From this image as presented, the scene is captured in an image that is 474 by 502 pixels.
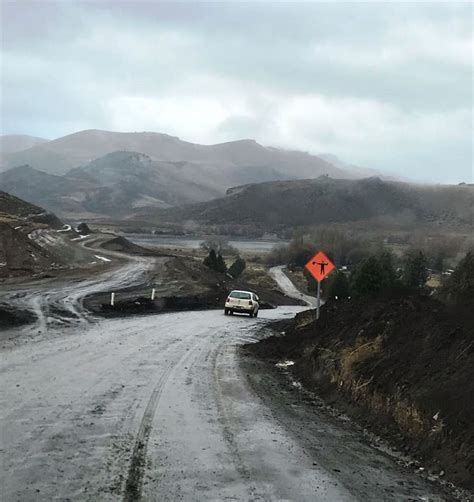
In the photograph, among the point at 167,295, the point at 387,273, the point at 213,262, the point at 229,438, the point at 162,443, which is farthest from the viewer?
the point at 213,262

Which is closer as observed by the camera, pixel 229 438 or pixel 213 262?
pixel 229 438

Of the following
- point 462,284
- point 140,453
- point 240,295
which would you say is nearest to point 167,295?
point 240,295

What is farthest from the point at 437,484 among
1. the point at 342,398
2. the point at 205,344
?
the point at 205,344

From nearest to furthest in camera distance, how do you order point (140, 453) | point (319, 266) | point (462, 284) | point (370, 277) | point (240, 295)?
1. point (140, 453)
2. point (462, 284)
3. point (319, 266)
4. point (240, 295)
5. point (370, 277)

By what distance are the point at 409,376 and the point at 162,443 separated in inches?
186

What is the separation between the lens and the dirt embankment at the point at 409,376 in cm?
793

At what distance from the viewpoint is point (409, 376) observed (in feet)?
34.1

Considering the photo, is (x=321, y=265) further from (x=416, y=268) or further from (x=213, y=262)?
(x=416, y=268)

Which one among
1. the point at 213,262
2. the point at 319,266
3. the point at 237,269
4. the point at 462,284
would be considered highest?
the point at 319,266

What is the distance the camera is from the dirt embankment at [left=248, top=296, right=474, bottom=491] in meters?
7.93

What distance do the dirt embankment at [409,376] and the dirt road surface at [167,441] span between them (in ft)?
2.07

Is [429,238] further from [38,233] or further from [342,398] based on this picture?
[342,398]

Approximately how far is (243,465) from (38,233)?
6309 centimetres

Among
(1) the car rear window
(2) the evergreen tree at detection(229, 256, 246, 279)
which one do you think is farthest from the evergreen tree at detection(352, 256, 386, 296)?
(2) the evergreen tree at detection(229, 256, 246, 279)
